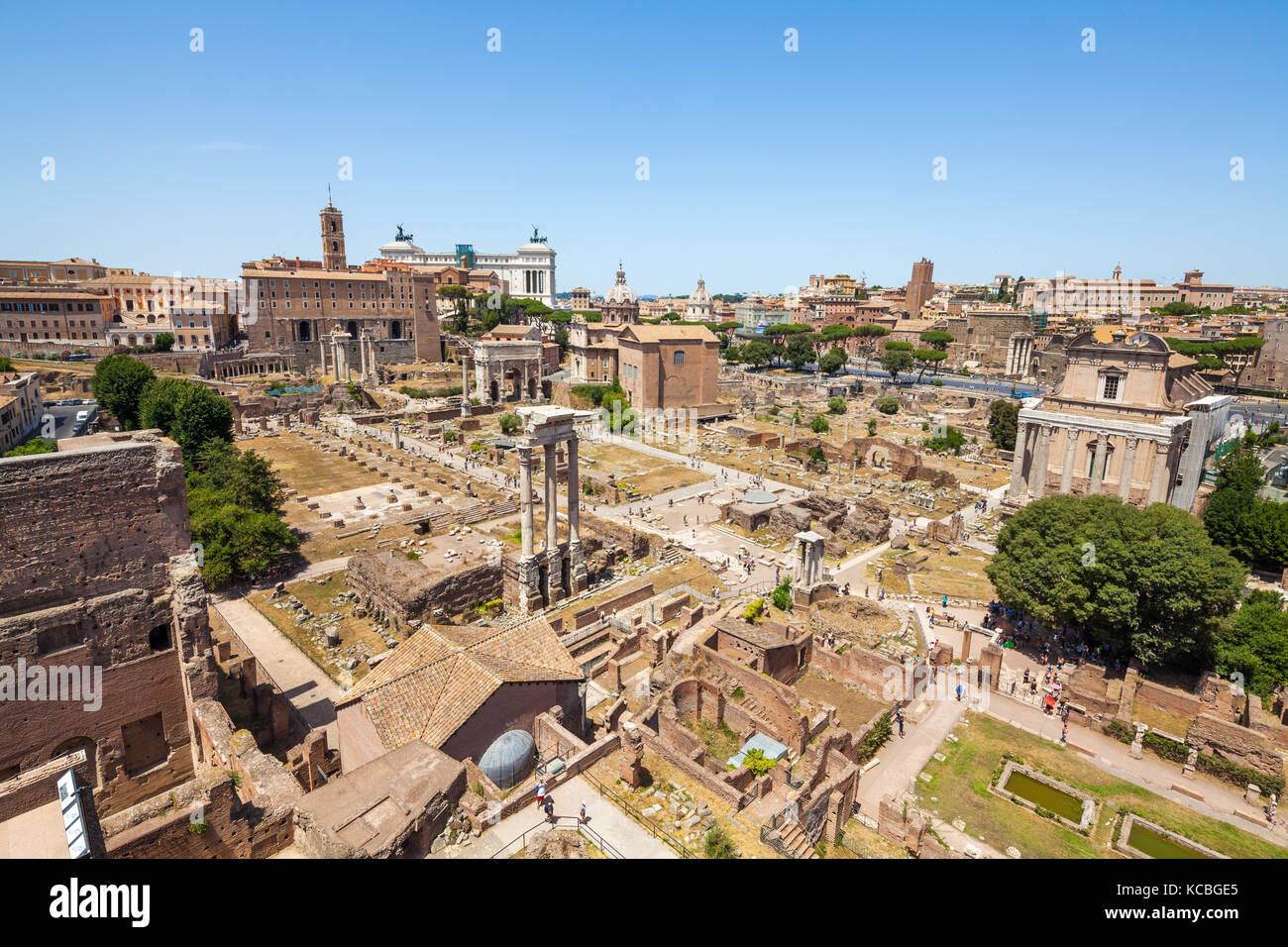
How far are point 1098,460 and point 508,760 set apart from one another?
1920 inches

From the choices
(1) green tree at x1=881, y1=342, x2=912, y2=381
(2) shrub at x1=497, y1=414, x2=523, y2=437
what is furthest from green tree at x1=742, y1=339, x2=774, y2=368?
(2) shrub at x1=497, y1=414, x2=523, y2=437

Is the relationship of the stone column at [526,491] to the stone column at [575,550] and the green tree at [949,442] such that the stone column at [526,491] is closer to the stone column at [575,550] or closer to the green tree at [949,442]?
the stone column at [575,550]

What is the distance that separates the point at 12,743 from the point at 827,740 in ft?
77.6

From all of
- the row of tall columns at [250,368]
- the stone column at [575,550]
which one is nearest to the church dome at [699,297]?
the row of tall columns at [250,368]

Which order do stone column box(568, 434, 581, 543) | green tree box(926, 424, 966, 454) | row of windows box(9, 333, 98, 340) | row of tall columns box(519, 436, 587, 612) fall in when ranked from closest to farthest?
row of tall columns box(519, 436, 587, 612) → stone column box(568, 434, 581, 543) → green tree box(926, 424, 966, 454) → row of windows box(9, 333, 98, 340)

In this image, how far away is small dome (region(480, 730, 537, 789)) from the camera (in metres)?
18.2

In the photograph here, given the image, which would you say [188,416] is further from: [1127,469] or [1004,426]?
[1004,426]

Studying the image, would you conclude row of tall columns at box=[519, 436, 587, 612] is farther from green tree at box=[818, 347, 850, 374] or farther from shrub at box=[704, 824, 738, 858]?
green tree at box=[818, 347, 850, 374]

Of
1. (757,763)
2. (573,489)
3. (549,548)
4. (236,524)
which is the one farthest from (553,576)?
(236,524)

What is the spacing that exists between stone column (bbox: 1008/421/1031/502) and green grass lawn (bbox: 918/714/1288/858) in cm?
3220

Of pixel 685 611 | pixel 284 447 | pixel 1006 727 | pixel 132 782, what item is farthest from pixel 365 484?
pixel 1006 727

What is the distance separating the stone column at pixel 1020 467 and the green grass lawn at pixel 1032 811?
32195 mm

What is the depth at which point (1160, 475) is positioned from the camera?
45.4 metres
